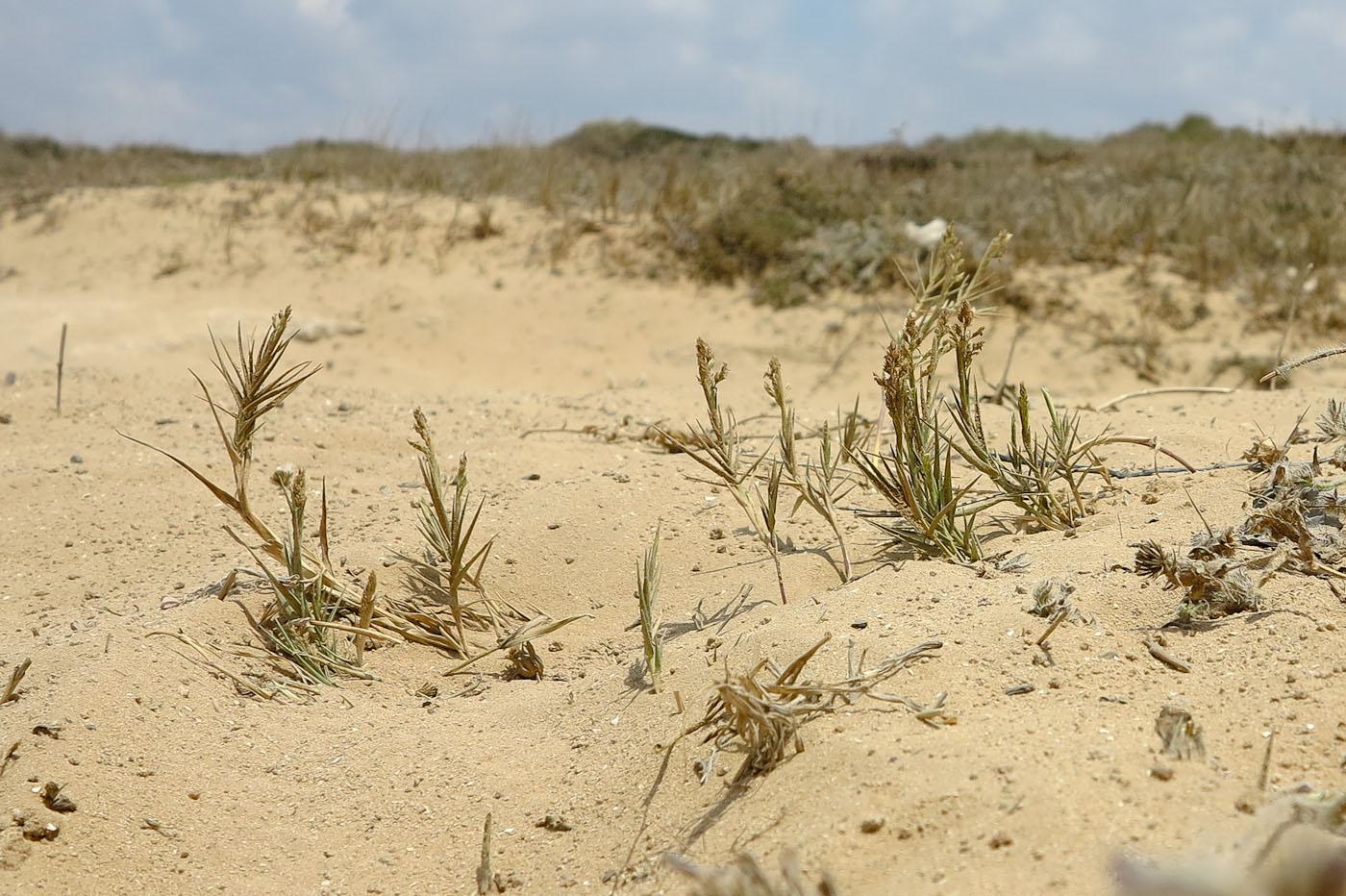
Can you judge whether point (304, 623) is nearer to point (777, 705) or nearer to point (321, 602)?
point (321, 602)

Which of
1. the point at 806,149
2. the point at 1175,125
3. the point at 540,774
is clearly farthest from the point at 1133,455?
the point at 1175,125

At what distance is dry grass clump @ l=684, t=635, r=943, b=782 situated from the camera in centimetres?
161

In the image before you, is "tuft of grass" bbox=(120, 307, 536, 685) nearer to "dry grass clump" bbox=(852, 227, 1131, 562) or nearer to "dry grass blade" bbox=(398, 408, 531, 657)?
"dry grass blade" bbox=(398, 408, 531, 657)

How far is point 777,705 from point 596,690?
2.15 ft

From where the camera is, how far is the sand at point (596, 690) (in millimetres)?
1473

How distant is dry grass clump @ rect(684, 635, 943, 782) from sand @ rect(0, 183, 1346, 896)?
0.04m

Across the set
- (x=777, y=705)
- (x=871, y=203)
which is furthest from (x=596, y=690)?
(x=871, y=203)

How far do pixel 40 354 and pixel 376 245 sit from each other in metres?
2.46

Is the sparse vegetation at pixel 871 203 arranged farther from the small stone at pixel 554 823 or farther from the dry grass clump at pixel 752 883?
the dry grass clump at pixel 752 883

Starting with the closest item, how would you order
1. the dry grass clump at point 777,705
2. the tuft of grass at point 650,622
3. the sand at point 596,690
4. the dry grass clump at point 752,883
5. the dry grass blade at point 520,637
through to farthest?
the dry grass clump at point 752,883 → the sand at point 596,690 → the dry grass clump at point 777,705 → the tuft of grass at point 650,622 → the dry grass blade at point 520,637

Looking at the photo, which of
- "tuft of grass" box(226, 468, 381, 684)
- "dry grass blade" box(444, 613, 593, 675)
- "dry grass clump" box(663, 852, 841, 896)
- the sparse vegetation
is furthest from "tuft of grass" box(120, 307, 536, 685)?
the sparse vegetation

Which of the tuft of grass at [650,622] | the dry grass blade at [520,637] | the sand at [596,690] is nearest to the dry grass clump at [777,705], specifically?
the sand at [596,690]

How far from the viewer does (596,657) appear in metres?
2.50

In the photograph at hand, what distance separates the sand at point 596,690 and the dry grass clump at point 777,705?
0.04m
